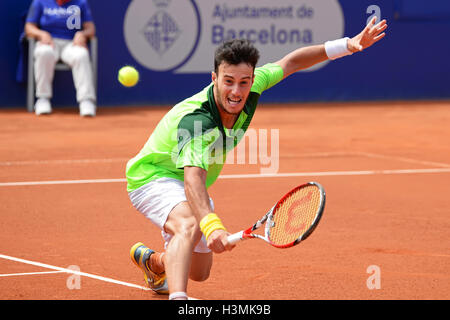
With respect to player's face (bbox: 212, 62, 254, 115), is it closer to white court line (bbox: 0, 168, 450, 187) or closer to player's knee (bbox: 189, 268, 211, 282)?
player's knee (bbox: 189, 268, 211, 282)

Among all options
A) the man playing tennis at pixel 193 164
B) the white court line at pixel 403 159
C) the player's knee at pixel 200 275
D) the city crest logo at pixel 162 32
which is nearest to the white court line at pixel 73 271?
the man playing tennis at pixel 193 164

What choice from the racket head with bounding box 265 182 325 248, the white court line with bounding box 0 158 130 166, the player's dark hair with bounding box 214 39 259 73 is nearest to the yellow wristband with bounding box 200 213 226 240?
the racket head with bounding box 265 182 325 248

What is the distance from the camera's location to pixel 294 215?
3.73m

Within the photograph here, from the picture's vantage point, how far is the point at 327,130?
11.5 m

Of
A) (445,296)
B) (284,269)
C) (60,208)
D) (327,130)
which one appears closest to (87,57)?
(327,130)

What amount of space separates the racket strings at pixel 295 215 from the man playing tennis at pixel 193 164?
0.28 meters

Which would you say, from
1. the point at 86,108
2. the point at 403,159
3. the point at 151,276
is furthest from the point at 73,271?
the point at 86,108

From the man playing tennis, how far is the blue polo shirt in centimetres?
790

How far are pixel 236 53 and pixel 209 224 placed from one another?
865 millimetres

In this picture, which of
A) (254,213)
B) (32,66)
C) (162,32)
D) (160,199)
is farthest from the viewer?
(162,32)

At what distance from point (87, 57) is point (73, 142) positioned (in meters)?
2.03

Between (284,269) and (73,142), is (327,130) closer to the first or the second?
(73,142)

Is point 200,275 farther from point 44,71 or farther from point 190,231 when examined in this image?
point 44,71

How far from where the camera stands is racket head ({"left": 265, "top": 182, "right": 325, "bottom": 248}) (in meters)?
3.59
